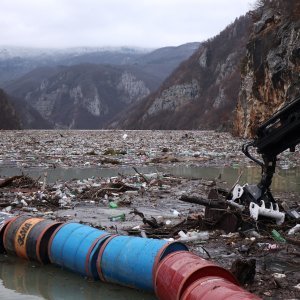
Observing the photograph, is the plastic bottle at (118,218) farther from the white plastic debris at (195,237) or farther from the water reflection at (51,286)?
the water reflection at (51,286)

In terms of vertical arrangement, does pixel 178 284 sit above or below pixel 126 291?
above

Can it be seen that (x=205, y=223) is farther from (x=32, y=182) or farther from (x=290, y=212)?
(x=32, y=182)

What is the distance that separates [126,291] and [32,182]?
23.4 ft

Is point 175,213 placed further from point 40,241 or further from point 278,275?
point 278,275

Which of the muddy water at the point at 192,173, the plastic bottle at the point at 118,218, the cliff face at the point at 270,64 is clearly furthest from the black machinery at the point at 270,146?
the cliff face at the point at 270,64

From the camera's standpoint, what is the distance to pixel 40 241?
504 cm

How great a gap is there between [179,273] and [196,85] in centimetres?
13054

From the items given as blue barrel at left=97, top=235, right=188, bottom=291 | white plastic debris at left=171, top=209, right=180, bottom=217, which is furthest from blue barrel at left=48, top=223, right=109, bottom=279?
white plastic debris at left=171, top=209, right=180, bottom=217

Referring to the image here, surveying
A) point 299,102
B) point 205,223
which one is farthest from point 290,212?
point 299,102

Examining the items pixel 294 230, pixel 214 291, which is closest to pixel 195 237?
pixel 294 230

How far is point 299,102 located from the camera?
5914 mm

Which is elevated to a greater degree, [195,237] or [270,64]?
[270,64]

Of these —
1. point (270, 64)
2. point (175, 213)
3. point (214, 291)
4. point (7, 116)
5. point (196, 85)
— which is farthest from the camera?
point (196, 85)

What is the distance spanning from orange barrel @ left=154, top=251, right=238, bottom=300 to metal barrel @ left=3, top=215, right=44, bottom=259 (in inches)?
73.7
